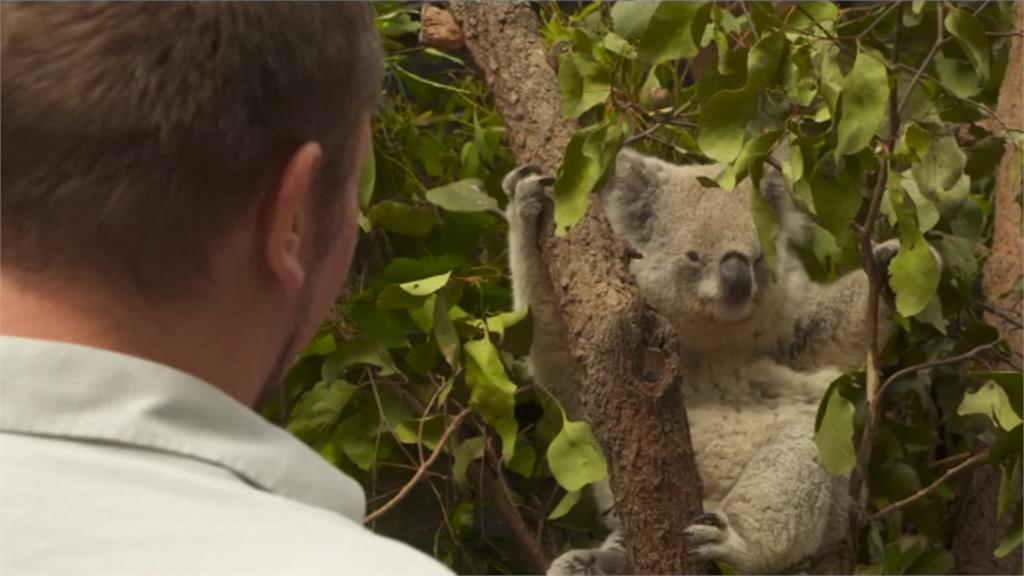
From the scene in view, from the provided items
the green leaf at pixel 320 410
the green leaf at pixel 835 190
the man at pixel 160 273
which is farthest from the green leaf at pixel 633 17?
the man at pixel 160 273

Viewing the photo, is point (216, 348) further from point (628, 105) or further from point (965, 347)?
point (965, 347)

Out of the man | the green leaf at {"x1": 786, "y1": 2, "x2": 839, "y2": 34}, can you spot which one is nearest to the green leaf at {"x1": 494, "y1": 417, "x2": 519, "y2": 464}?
the green leaf at {"x1": 786, "y1": 2, "x2": 839, "y2": 34}

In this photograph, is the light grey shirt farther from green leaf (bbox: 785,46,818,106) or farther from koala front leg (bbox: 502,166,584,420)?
koala front leg (bbox: 502,166,584,420)

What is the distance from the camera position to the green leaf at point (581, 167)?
6.15 ft

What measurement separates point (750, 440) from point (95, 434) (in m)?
2.10

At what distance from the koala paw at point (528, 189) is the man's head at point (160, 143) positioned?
1.52 m

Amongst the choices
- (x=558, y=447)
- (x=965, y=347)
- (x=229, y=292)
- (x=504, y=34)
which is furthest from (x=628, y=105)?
(x=229, y=292)

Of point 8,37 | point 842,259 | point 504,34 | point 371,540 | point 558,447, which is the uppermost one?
point 8,37

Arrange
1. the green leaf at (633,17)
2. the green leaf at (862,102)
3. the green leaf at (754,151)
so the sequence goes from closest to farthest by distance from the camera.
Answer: the green leaf at (862,102) < the green leaf at (754,151) < the green leaf at (633,17)

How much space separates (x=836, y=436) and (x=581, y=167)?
19.5 inches

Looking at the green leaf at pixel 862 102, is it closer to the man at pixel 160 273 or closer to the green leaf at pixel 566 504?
the green leaf at pixel 566 504

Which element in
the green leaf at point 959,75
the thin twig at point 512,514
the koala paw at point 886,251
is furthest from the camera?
the thin twig at point 512,514

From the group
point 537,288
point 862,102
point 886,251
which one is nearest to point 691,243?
point 537,288

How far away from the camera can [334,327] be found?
235cm
